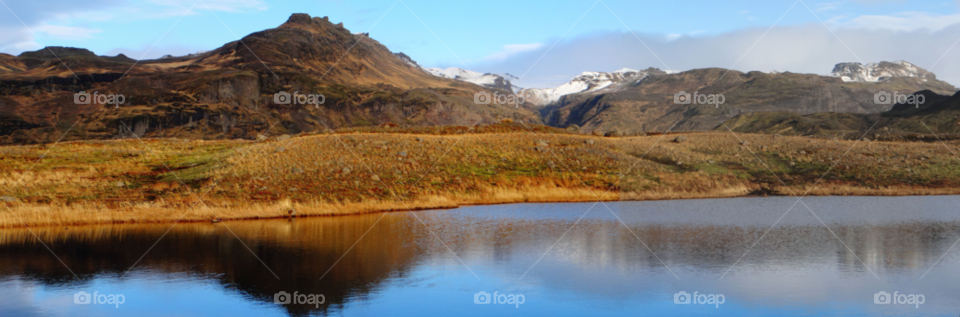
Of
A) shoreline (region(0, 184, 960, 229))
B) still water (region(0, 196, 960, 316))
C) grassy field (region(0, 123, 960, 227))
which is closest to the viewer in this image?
still water (region(0, 196, 960, 316))

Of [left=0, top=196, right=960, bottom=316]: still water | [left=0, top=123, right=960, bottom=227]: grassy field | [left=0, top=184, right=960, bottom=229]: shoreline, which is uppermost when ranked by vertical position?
[left=0, top=123, right=960, bottom=227]: grassy field

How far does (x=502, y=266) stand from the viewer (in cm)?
2223

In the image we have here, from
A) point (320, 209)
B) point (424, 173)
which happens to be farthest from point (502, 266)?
point (424, 173)

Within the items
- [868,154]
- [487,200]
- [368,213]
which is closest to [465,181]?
[487,200]

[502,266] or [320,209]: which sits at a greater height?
[320,209]

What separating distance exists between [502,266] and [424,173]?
2852cm

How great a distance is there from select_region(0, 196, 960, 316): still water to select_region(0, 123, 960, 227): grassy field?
5161 millimetres

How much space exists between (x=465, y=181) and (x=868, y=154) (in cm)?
4057

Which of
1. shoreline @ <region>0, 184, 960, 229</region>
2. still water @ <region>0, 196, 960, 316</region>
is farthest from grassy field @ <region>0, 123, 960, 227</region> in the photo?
still water @ <region>0, 196, 960, 316</region>

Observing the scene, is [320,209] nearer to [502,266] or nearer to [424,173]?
[424,173]

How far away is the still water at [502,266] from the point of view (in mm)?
17219

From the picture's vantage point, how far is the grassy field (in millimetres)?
38156

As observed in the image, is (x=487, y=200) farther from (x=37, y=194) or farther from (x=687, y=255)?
(x=37, y=194)

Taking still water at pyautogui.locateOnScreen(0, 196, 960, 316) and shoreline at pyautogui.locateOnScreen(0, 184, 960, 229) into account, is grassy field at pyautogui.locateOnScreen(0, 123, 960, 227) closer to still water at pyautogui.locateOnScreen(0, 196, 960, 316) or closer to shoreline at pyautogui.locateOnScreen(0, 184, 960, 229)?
shoreline at pyautogui.locateOnScreen(0, 184, 960, 229)
